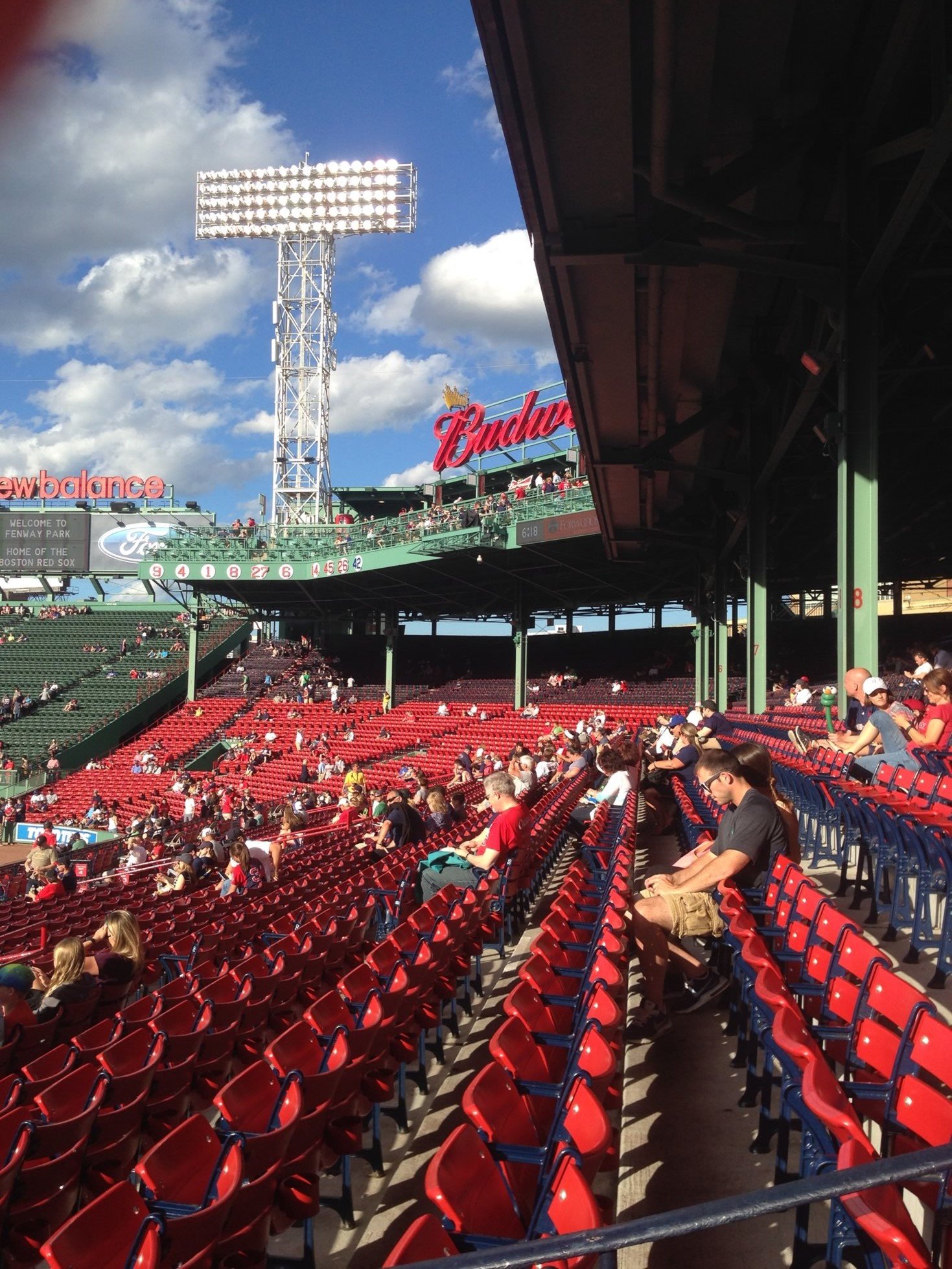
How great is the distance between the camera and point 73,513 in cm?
4712

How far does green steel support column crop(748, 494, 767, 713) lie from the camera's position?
1395 centimetres

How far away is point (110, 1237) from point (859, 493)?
7.61m

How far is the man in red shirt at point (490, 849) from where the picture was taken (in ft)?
21.7

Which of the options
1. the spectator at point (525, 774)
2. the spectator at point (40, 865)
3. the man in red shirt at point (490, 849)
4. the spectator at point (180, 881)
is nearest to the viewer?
the man in red shirt at point (490, 849)

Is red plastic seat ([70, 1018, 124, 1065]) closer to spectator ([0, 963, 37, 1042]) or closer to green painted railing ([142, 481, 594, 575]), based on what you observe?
spectator ([0, 963, 37, 1042])

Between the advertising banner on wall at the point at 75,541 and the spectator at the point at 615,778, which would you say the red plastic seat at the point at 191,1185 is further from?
the advertising banner on wall at the point at 75,541

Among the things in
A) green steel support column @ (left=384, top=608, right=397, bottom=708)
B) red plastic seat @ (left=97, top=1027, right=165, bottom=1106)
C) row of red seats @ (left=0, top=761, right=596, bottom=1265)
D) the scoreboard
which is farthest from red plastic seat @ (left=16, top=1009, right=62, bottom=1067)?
the scoreboard

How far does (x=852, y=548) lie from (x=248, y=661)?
3549 centimetres

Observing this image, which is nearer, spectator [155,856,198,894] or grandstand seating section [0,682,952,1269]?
grandstand seating section [0,682,952,1269]

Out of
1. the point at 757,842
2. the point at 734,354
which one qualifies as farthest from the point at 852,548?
the point at 757,842

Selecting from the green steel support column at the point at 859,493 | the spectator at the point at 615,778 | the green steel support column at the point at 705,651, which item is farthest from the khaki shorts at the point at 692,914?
the green steel support column at the point at 705,651

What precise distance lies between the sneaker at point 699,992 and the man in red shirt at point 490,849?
183 cm

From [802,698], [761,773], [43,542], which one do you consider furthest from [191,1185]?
[43,542]

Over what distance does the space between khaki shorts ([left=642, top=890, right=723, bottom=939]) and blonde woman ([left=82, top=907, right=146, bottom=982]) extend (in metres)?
3.20
